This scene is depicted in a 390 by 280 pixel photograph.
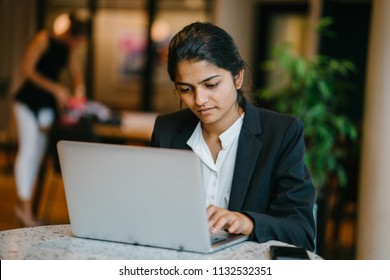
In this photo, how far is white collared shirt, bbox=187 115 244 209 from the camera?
2201 millimetres

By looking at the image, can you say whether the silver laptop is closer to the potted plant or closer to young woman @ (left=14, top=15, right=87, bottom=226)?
the potted plant

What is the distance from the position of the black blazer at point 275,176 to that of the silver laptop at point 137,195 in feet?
1.11

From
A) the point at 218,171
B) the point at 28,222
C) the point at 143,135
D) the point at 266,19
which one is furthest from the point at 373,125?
the point at 266,19

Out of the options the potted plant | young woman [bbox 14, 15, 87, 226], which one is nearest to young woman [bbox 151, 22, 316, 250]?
the potted plant

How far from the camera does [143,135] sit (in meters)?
5.86

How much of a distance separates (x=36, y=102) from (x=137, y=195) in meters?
3.99

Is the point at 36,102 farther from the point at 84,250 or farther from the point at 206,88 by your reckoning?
the point at 84,250

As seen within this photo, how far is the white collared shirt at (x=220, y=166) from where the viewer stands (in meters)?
2.20

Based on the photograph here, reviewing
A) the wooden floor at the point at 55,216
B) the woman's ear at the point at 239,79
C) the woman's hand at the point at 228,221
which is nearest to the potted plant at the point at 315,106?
the wooden floor at the point at 55,216

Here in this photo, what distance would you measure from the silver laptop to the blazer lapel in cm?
38

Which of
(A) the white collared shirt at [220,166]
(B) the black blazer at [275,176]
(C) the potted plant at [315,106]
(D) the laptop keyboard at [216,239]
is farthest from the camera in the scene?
(C) the potted plant at [315,106]

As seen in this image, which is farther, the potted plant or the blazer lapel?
the potted plant

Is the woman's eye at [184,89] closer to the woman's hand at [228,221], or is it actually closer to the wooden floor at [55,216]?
the woman's hand at [228,221]

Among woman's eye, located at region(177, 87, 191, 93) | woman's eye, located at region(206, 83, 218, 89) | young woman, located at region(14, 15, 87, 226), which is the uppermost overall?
woman's eye, located at region(206, 83, 218, 89)
